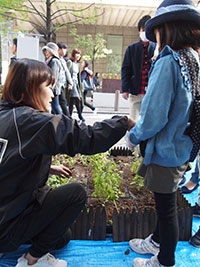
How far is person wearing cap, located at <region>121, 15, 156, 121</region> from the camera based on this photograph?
3.76 m

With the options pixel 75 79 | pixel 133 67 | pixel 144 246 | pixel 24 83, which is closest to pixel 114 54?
pixel 75 79

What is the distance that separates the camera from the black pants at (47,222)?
1586 millimetres

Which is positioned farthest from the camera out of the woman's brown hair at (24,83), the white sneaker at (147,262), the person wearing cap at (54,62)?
the person wearing cap at (54,62)

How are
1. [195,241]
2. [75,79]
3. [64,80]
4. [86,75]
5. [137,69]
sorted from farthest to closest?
[86,75], [75,79], [64,80], [137,69], [195,241]

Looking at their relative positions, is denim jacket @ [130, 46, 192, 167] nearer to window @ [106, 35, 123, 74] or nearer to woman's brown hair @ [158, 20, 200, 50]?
woman's brown hair @ [158, 20, 200, 50]

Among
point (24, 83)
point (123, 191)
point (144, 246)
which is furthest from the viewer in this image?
point (123, 191)

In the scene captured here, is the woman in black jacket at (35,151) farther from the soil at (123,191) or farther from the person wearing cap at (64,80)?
the person wearing cap at (64,80)

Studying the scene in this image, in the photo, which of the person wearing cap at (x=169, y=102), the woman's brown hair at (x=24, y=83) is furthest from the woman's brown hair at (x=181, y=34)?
the woman's brown hair at (x=24, y=83)

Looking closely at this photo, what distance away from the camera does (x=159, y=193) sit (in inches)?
61.5

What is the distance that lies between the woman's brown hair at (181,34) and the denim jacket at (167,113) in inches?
4.6

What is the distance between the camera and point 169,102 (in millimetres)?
1370

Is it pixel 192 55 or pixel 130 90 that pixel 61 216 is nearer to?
pixel 192 55

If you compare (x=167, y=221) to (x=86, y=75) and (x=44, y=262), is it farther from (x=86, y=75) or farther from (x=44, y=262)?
(x=86, y=75)

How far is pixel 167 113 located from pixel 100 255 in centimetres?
128
